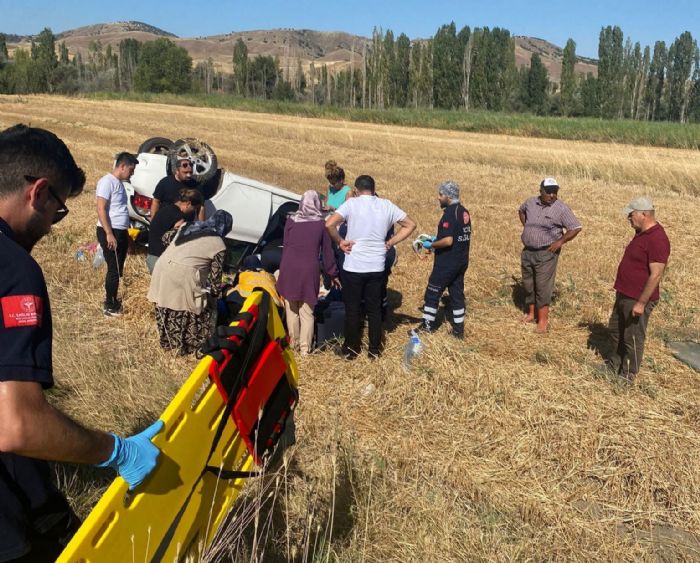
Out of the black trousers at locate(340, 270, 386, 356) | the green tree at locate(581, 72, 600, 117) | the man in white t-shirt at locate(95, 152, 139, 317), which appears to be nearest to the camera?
the black trousers at locate(340, 270, 386, 356)

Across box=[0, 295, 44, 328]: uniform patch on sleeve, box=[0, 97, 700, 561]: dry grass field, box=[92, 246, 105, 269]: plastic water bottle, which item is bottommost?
box=[0, 97, 700, 561]: dry grass field

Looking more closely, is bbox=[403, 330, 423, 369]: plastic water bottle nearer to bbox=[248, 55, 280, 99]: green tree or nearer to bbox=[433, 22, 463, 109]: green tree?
bbox=[433, 22, 463, 109]: green tree

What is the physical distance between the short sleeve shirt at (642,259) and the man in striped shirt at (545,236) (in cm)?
123

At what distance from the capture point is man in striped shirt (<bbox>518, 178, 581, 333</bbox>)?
22.1 feet

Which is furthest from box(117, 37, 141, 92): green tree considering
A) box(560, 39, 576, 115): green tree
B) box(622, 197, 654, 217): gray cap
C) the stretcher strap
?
the stretcher strap

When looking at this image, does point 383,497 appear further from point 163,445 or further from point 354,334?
point 354,334

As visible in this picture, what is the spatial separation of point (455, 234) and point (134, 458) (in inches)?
188

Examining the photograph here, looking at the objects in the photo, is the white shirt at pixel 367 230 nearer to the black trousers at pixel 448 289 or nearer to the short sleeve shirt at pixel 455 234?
the short sleeve shirt at pixel 455 234

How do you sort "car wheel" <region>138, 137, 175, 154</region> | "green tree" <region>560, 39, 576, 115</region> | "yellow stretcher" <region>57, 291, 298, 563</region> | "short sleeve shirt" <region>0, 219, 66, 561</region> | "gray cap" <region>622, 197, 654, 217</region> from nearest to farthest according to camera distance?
"short sleeve shirt" <region>0, 219, 66, 561</region> → "yellow stretcher" <region>57, 291, 298, 563</region> → "gray cap" <region>622, 197, 654, 217</region> → "car wheel" <region>138, 137, 175, 154</region> → "green tree" <region>560, 39, 576, 115</region>

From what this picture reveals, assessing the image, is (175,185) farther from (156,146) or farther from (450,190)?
(156,146)

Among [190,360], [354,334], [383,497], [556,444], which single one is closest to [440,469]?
[383,497]

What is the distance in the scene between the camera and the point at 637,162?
19.1 metres

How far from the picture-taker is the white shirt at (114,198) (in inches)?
251

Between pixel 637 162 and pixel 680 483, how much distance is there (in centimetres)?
1731
